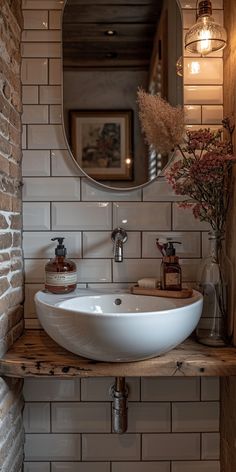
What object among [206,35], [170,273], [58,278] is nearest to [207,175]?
[170,273]

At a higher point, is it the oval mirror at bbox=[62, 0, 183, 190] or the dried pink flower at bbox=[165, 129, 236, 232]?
the oval mirror at bbox=[62, 0, 183, 190]

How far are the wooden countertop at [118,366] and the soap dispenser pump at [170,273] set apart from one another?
214 millimetres

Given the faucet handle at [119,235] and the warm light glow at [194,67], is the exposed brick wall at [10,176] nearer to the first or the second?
the faucet handle at [119,235]

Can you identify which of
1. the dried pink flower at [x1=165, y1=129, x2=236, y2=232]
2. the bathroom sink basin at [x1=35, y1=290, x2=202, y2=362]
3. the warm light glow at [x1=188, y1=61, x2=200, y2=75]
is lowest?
the bathroom sink basin at [x1=35, y1=290, x2=202, y2=362]

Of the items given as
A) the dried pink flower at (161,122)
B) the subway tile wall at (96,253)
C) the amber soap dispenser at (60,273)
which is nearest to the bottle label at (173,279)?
the subway tile wall at (96,253)

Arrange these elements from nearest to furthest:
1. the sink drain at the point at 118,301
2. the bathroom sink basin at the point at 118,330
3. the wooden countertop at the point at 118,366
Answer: the bathroom sink basin at the point at 118,330 → the wooden countertop at the point at 118,366 → the sink drain at the point at 118,301

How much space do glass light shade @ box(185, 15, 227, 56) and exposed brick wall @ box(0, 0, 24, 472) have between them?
58 centimetres

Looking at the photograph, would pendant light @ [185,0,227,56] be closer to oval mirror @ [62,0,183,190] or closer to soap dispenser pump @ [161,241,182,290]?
oval mirror @ [62,0,183,190]

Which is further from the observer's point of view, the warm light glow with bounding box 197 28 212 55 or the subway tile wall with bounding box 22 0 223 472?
the subway tile wall with bounding box 22 0 223 472

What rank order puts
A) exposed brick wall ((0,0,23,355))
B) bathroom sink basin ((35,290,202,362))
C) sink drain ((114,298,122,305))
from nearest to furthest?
bathroom sink basin ((35,290,202,362))
exposed brick wall ((0,0,23,355))
sink drain ((114,298,122,305))

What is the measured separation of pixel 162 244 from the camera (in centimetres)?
139

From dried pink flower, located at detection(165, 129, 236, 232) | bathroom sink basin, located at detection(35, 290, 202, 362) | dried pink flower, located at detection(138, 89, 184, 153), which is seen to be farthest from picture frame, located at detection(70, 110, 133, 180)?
bathroom sink basin, located at detection(35, 290, 202, 362)

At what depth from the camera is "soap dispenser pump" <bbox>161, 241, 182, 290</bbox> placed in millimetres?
1250

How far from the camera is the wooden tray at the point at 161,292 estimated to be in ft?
3.94
